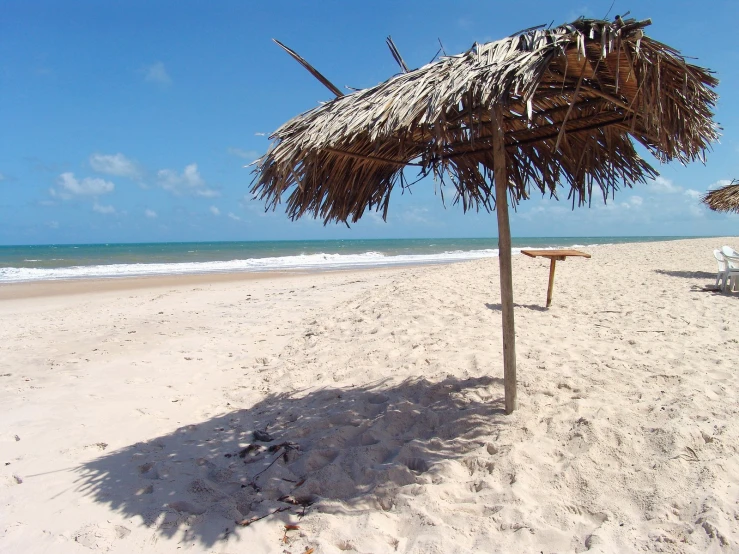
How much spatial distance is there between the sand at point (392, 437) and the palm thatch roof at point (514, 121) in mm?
1320

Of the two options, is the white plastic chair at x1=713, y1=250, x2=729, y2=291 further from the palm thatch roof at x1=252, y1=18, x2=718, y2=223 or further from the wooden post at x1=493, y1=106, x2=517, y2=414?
the wooden post at x1=493, y1=106, x2=517, y2=414

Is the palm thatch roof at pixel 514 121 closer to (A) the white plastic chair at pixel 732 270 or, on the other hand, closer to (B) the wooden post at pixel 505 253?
(B) the wooden post at pixel 505 253

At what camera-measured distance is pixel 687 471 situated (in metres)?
2.12

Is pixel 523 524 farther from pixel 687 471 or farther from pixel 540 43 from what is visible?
pixel 540 43

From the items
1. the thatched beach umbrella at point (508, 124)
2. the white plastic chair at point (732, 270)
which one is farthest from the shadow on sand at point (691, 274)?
the thatched beach umbrella at point (508, 124)

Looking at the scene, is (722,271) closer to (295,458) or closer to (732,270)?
(732,270)

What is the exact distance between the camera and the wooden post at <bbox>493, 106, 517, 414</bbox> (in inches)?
99.7

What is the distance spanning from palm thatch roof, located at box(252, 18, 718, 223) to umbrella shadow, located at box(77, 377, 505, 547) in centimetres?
133

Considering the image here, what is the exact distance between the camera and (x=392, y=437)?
2840 mm

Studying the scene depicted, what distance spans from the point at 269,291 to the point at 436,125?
857cm

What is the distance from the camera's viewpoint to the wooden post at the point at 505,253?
253 centimetres

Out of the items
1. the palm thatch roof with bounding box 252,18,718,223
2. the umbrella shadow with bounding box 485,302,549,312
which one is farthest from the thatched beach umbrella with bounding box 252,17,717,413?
the umbrella shadow with bounding box 485,302,549,312

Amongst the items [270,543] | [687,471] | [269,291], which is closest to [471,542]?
[270,543]

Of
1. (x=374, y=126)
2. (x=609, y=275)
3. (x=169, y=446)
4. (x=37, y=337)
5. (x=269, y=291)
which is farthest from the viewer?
(x=269, y=291)
